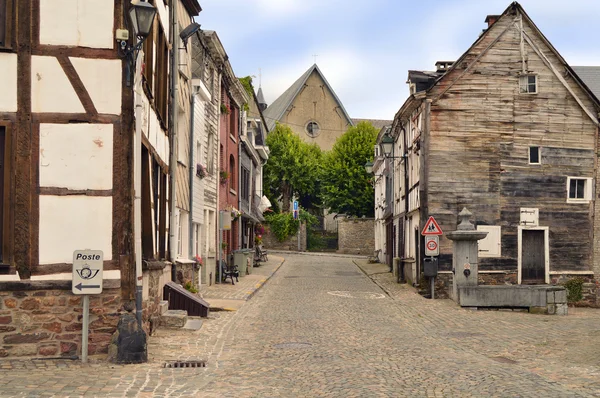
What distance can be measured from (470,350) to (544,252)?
12.9 m

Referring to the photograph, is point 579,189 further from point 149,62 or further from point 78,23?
point 78,23

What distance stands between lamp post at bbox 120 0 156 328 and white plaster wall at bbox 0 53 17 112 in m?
1.42

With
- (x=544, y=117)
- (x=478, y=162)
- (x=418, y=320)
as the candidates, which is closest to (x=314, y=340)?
(x=418, y=320)

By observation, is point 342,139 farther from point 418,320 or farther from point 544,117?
point 418,320

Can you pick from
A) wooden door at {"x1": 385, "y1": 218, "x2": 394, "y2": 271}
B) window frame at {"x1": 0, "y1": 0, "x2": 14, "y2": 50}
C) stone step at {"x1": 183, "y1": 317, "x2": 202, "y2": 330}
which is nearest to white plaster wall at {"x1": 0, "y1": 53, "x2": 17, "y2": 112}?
window frame at {"x1": 0, "y1": 0, "x2": 14, "y2": 50}

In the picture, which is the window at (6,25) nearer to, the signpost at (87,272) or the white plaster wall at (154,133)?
the white plaster wall at (154,133)

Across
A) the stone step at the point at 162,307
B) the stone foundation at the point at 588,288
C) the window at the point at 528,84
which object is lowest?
the stone foundation at the point at 588,288

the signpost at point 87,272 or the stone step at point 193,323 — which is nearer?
the signpost at point 87,272

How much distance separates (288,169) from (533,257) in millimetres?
41044

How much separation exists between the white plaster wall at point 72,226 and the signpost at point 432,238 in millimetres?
12808

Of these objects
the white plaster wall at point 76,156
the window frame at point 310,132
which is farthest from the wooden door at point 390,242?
the window frame at point 310,132

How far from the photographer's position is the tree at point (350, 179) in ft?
198

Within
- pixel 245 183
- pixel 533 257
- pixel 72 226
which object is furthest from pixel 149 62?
pixel 245 183

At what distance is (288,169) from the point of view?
64125mm
